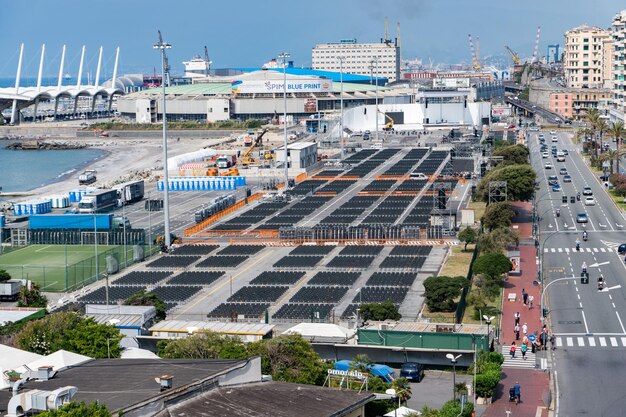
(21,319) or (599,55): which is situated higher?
(599,55)

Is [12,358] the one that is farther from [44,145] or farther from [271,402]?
[44,145]

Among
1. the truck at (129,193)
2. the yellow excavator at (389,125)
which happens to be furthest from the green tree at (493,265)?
the yellow excavator at (389,125)

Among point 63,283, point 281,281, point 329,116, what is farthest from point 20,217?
point 329,116

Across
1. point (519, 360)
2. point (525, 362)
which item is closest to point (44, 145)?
point (519, 360)

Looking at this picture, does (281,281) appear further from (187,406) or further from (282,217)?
(187,406)

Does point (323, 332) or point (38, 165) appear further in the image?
point (38, 165)
